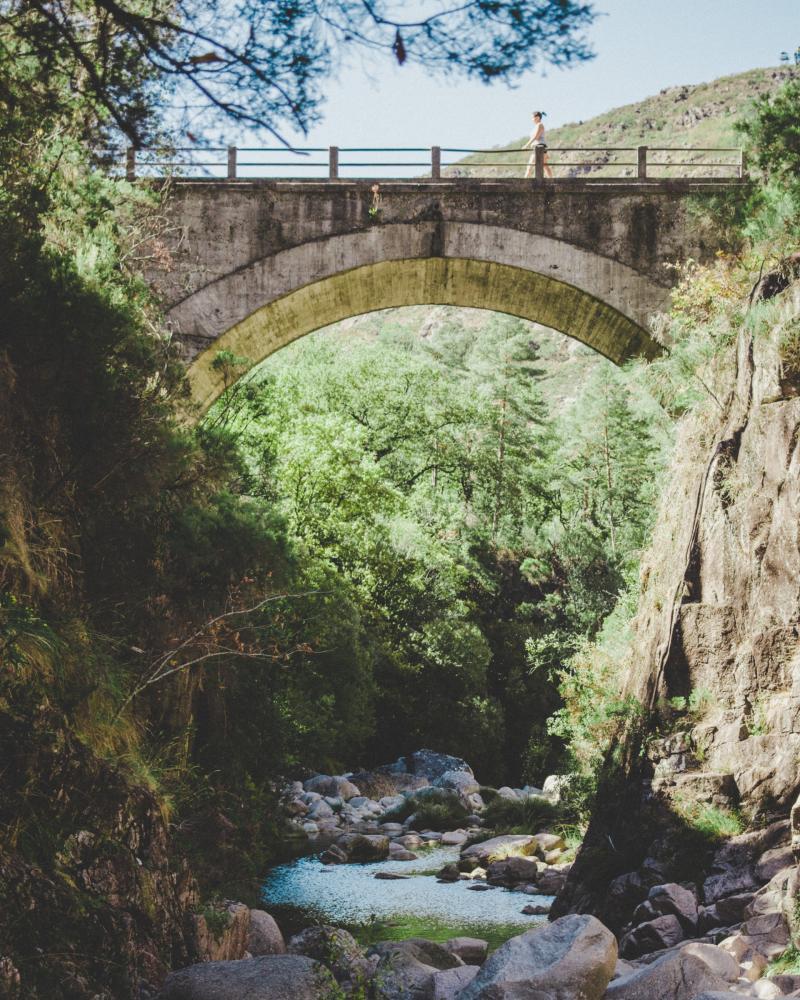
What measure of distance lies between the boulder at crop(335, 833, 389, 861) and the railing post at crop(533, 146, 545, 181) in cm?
925

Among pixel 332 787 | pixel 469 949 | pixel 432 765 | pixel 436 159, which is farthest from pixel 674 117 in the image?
pixel 469 949

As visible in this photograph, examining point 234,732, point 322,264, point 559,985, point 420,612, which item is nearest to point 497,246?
point 322,264

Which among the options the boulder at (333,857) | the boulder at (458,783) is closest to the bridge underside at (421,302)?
the boulder at (333,857)

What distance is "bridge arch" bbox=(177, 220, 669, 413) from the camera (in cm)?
1296

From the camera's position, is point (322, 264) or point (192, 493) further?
point (322, 264)

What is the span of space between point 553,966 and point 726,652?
13.1 feet

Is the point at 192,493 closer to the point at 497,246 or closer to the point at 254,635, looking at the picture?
the point at 254,635

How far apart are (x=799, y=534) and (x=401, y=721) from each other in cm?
1557

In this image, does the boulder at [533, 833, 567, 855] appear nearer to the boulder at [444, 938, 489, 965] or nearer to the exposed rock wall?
the exposed rock wall

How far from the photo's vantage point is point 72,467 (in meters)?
7.75

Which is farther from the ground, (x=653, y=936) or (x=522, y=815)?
(x=653, y=936)

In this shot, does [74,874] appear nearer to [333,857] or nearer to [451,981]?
[451,981]

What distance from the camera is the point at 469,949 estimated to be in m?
9.09

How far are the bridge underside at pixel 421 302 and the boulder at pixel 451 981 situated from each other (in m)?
7.46
